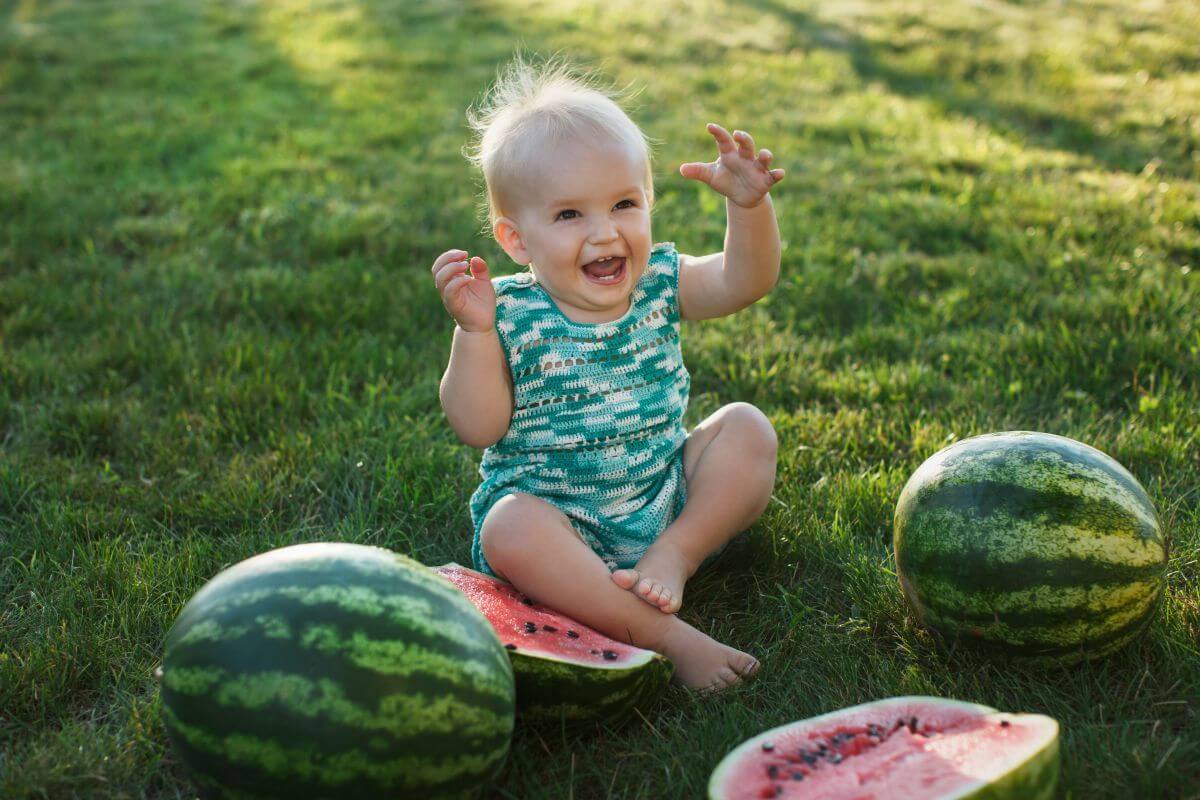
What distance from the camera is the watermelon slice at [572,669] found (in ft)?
7.79

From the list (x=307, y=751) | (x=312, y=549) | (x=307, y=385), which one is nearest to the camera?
(x=307, y=751)

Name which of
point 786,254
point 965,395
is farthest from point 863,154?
point 965,395

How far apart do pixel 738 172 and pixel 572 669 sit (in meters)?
1.43

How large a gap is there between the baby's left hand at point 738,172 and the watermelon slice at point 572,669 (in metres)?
1.26

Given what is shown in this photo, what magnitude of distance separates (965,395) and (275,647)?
2828mm

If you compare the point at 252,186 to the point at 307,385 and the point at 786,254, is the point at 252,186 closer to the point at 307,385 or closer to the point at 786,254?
the point at 307,385

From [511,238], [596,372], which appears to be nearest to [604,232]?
[511,238]

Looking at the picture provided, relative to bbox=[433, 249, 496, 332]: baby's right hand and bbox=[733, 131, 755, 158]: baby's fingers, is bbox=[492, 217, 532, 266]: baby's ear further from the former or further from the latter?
bbox=[733, 131, 755, 158]: baby's fingers

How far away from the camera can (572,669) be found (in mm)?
2375

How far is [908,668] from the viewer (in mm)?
2600

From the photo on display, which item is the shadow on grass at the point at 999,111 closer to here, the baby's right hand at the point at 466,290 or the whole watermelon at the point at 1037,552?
the whole watermelon at the point at 1037,552

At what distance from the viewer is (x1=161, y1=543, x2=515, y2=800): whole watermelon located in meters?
1.90

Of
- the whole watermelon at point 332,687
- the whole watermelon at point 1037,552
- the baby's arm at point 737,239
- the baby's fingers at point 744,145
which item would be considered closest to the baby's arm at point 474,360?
the baby's arm at point 737,239

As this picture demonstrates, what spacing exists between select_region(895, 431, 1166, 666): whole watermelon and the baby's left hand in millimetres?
922
